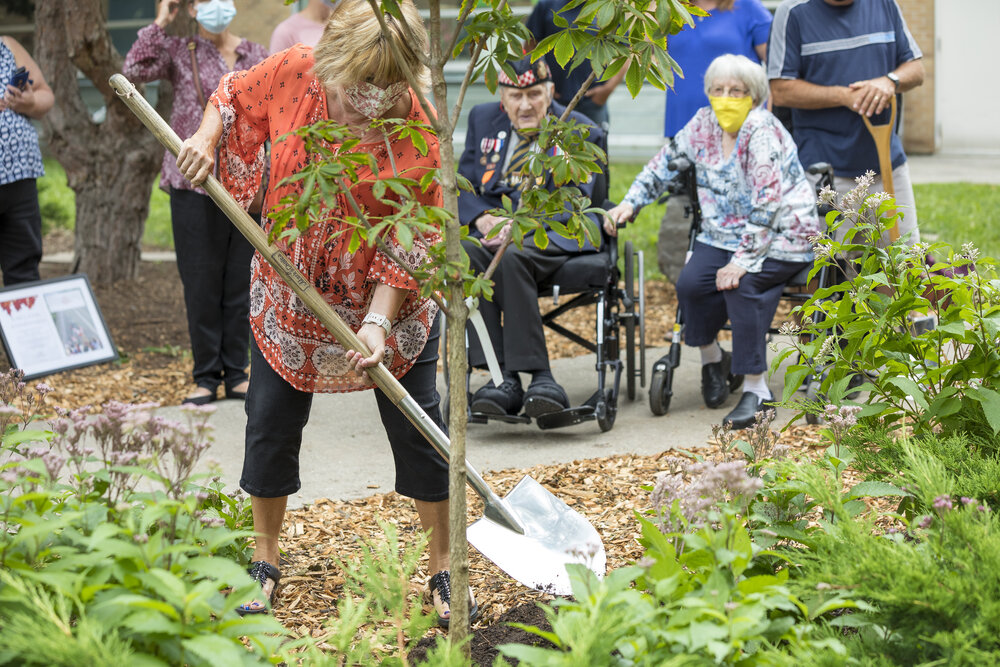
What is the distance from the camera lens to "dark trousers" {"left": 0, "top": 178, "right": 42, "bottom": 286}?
5.53m

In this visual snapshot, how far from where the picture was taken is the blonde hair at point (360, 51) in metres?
2.44

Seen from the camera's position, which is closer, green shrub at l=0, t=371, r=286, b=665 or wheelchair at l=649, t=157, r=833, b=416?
green shrub at l=0, t=371, r=286, b=665

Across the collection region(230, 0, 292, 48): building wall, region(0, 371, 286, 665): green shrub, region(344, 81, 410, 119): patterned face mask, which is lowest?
region(0, 371, 286, 665): green shrub

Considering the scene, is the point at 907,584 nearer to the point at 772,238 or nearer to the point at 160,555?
the point at 160,555

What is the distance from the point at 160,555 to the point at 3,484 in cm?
34

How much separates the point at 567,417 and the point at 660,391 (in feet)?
1.89

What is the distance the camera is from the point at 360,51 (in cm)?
246

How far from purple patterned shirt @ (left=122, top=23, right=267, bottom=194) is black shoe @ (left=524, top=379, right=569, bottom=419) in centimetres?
198

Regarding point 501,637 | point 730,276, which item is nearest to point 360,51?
point 501,637

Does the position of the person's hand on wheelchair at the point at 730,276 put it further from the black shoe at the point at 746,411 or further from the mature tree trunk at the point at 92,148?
the mature tree trunk at the point at 92,148

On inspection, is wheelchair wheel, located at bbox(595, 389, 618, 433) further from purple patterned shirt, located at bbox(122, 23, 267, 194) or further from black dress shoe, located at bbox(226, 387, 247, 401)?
purple patterned shirt, located at bbox(122, 23, 267, 194)

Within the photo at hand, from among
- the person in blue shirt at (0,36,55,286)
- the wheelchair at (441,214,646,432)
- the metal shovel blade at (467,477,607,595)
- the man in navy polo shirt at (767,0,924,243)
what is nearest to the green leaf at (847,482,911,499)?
the metal shovel blade at (467,477,607,595)

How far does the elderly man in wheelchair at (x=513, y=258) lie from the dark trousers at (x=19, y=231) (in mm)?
2368

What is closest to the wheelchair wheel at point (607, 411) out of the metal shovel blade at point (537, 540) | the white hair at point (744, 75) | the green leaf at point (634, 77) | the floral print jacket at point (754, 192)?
the floral print jacket at point (754, 192)
